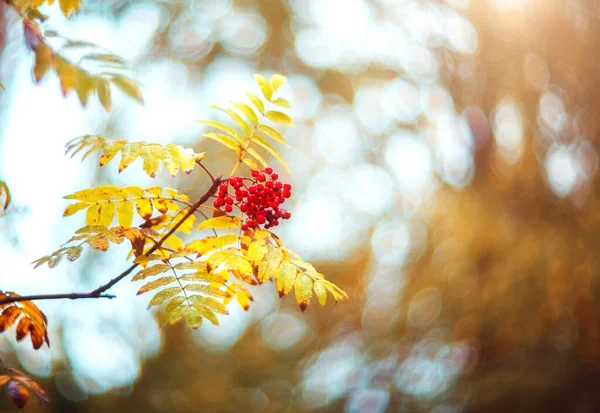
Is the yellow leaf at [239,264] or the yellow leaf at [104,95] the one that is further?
the yellow leaf at [239,264]

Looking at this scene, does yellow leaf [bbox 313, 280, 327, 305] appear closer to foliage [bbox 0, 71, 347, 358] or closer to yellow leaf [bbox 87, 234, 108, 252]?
foliage [bbox 0, 71, 347, 358]

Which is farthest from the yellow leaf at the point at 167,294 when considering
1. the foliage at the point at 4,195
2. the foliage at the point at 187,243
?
the foliage at the point at 4,195

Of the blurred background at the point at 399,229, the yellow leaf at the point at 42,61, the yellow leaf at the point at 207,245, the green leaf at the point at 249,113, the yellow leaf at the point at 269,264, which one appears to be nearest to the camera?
the yellow leaf at the point at 42,61

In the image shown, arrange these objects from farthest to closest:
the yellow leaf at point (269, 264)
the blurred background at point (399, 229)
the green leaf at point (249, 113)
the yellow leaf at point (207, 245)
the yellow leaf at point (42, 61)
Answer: the blurred background at point (399, 229) → the green leaf at point (249, 113) → the yellow leaf at point (207, 245) → the yellow leaf at point (269, 264) → the yellow leaf at point (42, 61)

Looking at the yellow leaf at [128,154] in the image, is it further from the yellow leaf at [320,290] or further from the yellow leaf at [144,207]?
the yellow leaf at [320,290]

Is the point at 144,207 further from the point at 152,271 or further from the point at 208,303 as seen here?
the point at 208,303

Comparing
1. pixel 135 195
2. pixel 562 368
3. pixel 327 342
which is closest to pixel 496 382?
pixel 562 368
